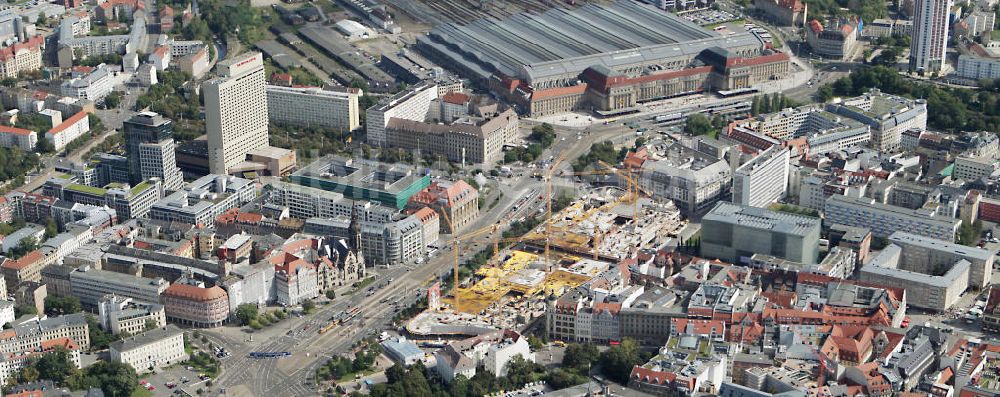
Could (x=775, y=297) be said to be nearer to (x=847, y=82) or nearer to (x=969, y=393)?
(x=969, y=393)

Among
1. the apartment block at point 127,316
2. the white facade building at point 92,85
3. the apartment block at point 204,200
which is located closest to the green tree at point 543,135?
the apartment block at point 204,200

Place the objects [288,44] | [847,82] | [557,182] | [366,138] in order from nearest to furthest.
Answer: [557,182], [366,138], [847,82], [288,44]

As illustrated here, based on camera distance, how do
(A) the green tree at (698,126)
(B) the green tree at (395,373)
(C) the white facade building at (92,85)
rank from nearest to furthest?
(B) the green tree at (395,373) < (A) the green tree at (698,126) < (C) the white facade building at (92,85)

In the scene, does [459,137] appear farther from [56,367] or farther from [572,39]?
[56,367]

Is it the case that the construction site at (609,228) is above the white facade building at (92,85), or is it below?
below

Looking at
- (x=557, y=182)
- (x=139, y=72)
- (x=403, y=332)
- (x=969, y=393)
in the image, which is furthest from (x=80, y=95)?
(x=969, y=393)

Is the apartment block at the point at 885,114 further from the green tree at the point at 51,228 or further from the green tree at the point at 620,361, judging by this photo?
the green tree at the point at 51,228

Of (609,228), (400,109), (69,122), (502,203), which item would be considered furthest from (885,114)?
(69,122)
